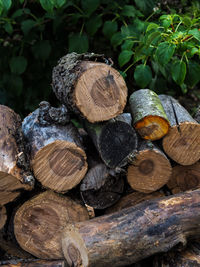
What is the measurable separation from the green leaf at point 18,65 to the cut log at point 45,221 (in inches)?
63.6

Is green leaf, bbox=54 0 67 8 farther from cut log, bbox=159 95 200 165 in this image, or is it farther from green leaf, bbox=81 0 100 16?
cut log, bbox=159 95 200 165

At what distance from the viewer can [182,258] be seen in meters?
2.11

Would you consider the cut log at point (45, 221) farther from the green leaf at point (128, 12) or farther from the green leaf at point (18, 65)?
the green leaf at point (128, 12)

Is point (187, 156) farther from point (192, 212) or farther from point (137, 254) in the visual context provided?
point (137, 254)

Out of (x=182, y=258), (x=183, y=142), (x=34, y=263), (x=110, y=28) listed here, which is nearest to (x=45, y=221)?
(x=34, y=263)

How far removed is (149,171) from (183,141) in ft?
0.92

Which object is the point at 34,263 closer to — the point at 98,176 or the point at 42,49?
the point at 98,176

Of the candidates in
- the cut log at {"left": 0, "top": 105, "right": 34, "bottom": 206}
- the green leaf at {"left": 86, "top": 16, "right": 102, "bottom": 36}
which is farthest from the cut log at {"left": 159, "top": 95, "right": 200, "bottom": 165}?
the green leaf at {"left": 86, "top": 16, "right": 102, "bottom": 36}

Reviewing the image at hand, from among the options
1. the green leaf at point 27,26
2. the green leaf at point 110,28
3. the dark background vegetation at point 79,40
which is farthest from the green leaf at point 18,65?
the green leaf at point 110,28

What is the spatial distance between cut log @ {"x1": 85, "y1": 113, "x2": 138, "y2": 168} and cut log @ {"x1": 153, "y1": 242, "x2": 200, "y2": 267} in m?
0.58

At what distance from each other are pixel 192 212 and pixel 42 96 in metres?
2.34

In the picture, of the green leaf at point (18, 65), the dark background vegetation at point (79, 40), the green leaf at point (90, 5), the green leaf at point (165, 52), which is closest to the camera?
the green leaf at point (165, 52)

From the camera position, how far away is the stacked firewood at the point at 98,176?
2.05 meters

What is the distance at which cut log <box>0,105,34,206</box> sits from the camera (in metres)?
2.05
